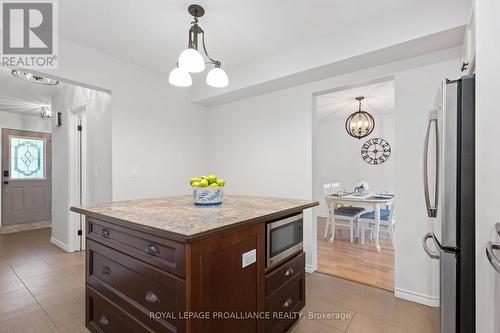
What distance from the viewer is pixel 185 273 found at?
43.3 inches

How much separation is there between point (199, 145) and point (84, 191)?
1.71 m

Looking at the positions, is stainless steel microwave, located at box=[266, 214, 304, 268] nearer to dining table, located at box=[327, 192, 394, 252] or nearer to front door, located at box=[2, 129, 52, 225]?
dining table, located at box=[327, 192, 394, 252]

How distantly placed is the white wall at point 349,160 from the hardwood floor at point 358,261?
1.44m

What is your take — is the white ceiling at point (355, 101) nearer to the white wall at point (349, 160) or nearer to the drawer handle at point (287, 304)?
the white wall at point (349, 160)

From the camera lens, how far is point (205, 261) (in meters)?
1.15

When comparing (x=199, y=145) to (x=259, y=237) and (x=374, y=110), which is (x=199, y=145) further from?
(x=374, y=110)

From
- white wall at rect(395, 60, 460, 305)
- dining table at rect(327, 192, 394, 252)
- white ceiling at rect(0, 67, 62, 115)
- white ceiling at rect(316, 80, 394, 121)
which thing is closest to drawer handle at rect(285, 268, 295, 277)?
white wall at rect(395, 60, 460, 305)

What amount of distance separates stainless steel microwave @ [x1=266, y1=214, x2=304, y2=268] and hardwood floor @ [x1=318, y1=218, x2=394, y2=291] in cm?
129

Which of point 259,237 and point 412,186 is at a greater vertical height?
point 412,186

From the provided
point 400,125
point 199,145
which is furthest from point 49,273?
point 400,125

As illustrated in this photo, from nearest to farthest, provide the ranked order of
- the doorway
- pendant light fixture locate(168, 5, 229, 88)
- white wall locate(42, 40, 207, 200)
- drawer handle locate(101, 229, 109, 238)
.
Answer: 1. drawer handle locate(101, 229, 109, 238)
2. pendant light fixture locate(168, 5, 229, 88)
3. white wall locate(42, 40, 207, 200)
4. the doorway

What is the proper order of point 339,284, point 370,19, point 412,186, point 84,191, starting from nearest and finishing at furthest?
point 370,19
point 412,186
point 339,284
point 84,191

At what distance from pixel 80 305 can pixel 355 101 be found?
463 cm

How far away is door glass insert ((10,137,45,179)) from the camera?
509 centimetres
